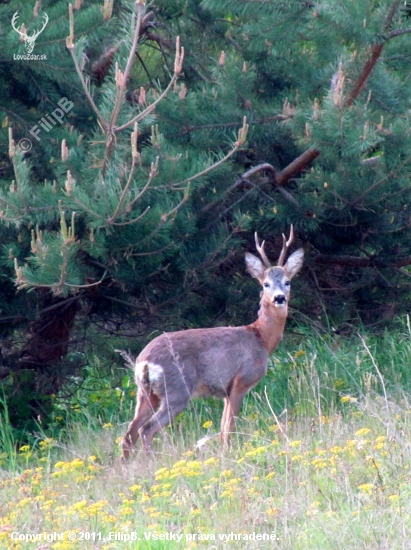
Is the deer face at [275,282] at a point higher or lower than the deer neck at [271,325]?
higher

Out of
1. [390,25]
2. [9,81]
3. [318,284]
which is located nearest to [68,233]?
[9,81]

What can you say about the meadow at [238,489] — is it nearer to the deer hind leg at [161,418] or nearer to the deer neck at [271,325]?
the deer hind leg at [161,418]

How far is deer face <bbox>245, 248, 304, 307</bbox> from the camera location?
8.17 meters

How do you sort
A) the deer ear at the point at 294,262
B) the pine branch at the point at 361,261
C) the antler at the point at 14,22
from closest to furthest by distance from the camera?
the antler at the point at 14,22 < the deer ear at the point at 294,262 < the pine branch at the point at 361,261

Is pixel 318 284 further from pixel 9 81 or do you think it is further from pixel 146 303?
pixel 9 81

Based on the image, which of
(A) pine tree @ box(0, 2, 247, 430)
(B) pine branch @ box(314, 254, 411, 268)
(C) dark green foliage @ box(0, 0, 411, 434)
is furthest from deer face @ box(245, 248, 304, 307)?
(B) pine branch @ box(314, 254, 411, 268)

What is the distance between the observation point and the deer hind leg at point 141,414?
7203mm

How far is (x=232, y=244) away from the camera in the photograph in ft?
25.7

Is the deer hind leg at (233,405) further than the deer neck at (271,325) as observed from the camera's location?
No

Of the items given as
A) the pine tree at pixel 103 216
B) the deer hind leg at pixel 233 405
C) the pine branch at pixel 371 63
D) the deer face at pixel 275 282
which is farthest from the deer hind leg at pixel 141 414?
the pine branch at pixel 371 63

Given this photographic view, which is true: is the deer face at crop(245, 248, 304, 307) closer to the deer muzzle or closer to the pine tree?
the deer muzzle

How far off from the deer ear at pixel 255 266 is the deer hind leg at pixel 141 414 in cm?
161

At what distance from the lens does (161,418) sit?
7.14 metres

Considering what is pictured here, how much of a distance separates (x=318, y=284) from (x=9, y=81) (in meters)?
3.75
